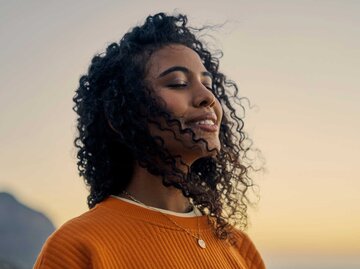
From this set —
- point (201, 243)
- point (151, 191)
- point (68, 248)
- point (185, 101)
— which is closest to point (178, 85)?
point (185, 101)

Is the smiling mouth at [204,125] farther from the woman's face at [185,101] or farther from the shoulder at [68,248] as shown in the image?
the shoulder at [68,248]

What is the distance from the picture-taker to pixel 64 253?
88.4 inches

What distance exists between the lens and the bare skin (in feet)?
8.40

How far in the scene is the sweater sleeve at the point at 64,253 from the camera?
2.23 meters

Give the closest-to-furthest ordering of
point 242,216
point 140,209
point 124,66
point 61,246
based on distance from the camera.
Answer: point 61,246 < point 140,209 < point 124,66 < point 242,216

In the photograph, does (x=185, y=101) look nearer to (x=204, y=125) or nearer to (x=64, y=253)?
(x=204, y=125)

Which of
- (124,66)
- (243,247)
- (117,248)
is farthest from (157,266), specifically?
(124,66)

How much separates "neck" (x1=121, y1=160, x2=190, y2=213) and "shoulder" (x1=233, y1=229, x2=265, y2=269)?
0.47 m

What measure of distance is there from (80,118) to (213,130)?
0.69 m

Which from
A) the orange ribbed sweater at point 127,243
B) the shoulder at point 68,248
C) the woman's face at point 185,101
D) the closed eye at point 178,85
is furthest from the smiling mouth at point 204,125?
the shoulder at point 68,248

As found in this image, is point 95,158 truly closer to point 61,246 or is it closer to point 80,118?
point 80,118

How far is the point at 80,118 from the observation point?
2.90m

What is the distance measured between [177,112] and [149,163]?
0.81 feet

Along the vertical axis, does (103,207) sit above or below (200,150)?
below
